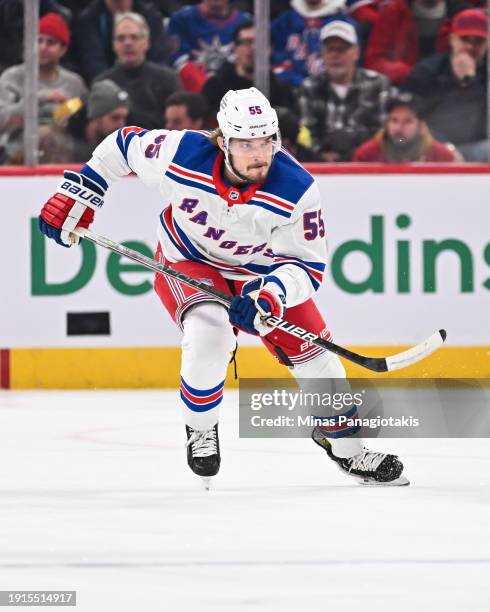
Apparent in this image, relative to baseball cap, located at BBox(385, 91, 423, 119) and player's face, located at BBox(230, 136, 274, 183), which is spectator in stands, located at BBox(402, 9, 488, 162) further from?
player's face, located at BBox(230, 136, 274, 183)

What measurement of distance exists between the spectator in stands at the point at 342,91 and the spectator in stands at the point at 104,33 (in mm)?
647

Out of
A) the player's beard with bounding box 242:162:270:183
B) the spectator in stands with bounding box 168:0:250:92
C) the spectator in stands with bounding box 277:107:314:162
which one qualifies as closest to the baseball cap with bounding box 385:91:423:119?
the spectator in stands with bounding box 277:107:314:162

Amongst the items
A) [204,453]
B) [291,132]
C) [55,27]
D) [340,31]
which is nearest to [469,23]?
[340,31]

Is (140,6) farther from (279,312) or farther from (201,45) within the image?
(279,312)

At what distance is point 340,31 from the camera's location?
6.34 meters

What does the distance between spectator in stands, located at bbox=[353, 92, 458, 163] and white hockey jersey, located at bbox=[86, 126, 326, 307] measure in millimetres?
2285

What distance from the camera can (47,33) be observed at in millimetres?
6336

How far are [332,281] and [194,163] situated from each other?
2.46m

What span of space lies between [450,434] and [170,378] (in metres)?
1.69

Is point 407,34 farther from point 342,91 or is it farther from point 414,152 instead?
point 414,152

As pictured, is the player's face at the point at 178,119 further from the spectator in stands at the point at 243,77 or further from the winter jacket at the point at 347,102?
the winter jacket at the point at 347,102

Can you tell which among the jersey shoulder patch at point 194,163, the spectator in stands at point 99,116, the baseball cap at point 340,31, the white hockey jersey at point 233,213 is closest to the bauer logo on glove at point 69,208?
the white hockey jersey at point 233,213

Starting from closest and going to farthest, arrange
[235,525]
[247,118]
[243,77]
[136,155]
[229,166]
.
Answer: [235,525] < [247,118] < [229,166] < [136,155] < [243,77]

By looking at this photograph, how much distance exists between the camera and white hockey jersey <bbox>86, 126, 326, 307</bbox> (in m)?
3.92
